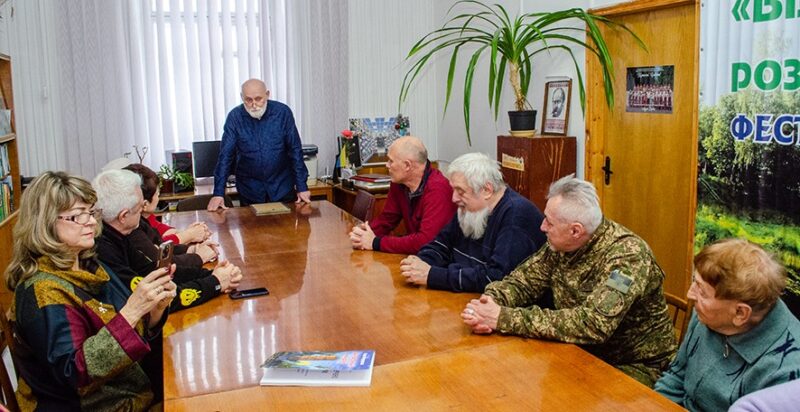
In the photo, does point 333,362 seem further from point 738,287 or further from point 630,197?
point 630,197

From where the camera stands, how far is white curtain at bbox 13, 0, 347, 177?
5.98 m

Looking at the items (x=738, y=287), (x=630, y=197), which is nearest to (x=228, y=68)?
(x=630, y=197)

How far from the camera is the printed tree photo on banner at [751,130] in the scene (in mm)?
3279

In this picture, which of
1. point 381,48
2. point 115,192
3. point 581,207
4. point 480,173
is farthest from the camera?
point 381,48

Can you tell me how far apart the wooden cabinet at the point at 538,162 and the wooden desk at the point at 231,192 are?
2.00 metres

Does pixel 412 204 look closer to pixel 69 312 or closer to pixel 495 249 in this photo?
pixel 495 249

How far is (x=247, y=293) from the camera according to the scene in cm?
277

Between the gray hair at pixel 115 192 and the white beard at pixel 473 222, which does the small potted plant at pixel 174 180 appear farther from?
the white beard at pixel 473 222

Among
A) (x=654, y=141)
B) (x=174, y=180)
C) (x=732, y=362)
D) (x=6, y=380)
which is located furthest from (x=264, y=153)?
(x=732, y=362)

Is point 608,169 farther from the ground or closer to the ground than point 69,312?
farther from the ground

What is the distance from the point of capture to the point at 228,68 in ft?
21.0

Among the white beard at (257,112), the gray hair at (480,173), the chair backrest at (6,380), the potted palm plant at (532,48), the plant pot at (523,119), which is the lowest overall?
the chair backrest at (6,380)

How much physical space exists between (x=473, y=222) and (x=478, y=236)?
7 cm

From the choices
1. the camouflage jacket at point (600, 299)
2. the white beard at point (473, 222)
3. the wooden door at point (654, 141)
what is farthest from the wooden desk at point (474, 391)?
the wooden door at point (654, 141)
